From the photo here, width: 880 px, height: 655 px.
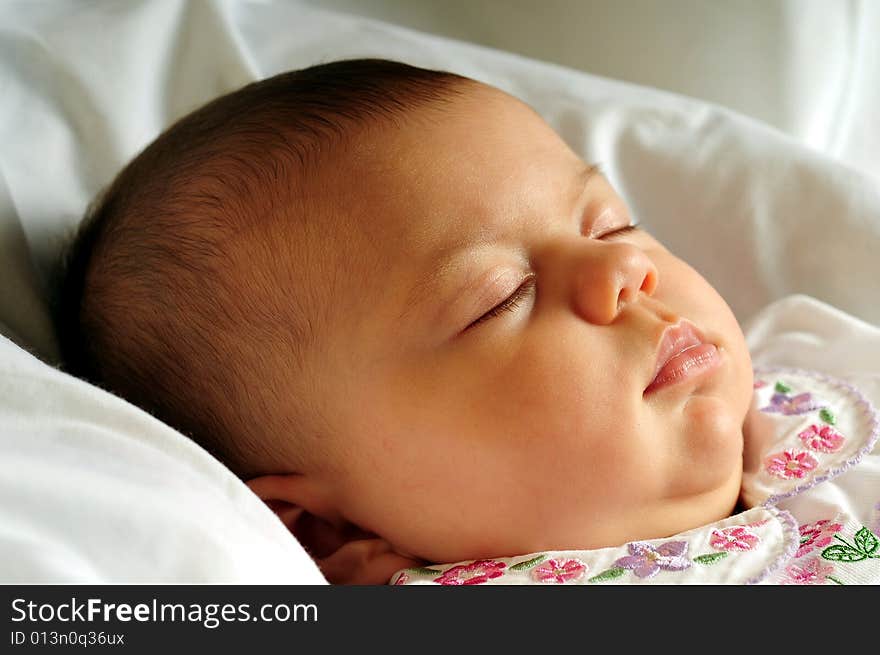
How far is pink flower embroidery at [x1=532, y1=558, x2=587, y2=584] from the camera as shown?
1.04m

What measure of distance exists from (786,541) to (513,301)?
0.34 m

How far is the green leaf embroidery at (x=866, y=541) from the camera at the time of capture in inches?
41.8

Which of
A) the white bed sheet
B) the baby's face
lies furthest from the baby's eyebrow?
the white bed sheet

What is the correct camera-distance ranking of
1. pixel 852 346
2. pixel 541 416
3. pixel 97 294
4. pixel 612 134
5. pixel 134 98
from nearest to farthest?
1. pixel 541 416
2. pixel 97 294
3. pixel 852 346
4. pixel 134 98
5. pixel 612 134

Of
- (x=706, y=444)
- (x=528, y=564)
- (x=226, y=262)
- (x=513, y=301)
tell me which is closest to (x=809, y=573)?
(x=706, y=444)

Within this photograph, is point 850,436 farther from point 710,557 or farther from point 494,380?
point 494,380

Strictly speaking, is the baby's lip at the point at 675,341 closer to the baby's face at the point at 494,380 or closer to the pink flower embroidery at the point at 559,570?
the baby's face at the point at 494,380

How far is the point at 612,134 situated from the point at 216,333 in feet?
2.49

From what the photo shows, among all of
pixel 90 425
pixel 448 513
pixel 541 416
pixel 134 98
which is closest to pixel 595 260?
pixel 541 416

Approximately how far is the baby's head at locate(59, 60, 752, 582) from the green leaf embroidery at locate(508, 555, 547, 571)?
0.02 metres

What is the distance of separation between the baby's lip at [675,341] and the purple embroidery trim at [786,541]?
0.61 ft

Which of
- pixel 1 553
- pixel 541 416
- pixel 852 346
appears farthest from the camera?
pixel 852 346
